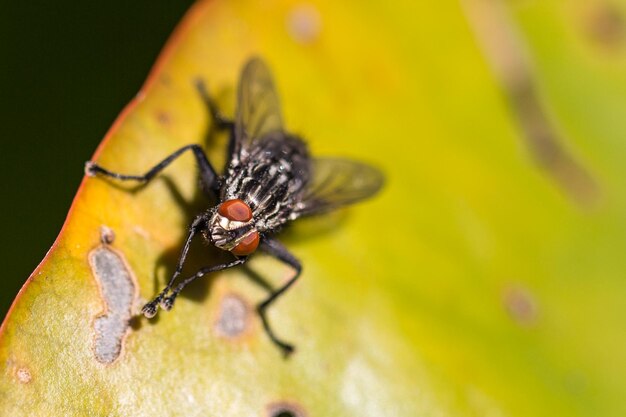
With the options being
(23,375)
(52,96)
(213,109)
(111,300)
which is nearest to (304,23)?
(213,109)

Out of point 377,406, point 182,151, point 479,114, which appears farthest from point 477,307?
point 182,151

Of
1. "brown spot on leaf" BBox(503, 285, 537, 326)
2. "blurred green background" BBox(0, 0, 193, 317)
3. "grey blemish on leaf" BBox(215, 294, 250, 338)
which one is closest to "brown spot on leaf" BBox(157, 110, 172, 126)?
"blurred green background" BBox(0, 0, 193, 317)

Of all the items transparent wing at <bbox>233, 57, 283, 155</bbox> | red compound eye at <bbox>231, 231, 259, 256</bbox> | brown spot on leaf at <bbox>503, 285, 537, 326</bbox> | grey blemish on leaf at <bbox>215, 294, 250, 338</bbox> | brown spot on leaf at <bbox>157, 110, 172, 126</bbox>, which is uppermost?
brown spot on leaf at <bbox>157, 110, 172, 126</bbox>

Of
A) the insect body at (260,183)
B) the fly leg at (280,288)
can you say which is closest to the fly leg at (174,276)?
the insect body at (260,183)

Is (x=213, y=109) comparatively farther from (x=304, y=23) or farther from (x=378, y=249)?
(x=378, y=249)

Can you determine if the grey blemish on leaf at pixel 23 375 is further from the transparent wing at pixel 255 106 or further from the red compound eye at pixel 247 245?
the transparent wing at pixel 255 106

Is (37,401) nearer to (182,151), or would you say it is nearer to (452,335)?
(182,151)

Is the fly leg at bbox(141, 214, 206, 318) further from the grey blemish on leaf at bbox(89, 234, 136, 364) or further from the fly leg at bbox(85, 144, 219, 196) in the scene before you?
the fly leg at bbox(85, 144, 219, 196)
